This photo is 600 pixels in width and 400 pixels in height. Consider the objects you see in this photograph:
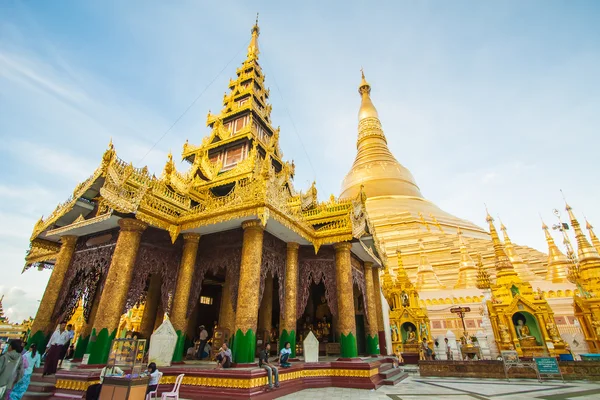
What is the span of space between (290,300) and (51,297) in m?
8.04

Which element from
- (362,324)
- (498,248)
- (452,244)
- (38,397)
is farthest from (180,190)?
(452,244)

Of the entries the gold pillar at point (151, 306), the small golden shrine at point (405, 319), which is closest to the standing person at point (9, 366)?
the gold pillar at point (151, 306)

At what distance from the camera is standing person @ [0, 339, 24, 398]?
4.59m

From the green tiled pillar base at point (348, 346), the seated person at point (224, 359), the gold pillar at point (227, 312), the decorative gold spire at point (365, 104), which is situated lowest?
the seated person at point (224, 359)

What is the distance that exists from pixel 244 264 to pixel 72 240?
6994mm

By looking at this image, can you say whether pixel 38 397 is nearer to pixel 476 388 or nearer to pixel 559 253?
pixel 476 388

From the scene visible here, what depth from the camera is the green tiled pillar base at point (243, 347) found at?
25.8 feet

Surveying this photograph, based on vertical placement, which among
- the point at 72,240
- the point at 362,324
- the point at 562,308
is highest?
the point at 72,240

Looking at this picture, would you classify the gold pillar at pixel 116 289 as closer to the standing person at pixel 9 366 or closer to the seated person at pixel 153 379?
the seated person at pixel 153 379

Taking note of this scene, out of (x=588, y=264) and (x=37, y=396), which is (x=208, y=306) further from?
(x=588, y=264)

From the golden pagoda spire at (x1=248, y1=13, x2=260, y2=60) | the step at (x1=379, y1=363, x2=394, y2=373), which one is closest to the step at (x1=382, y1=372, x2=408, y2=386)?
the step at (x1=379, y1=363, x2=394, y2=373)

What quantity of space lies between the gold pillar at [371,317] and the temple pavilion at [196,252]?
46 mm

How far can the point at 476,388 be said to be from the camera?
8859 millimetres

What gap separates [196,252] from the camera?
33.2 ft
